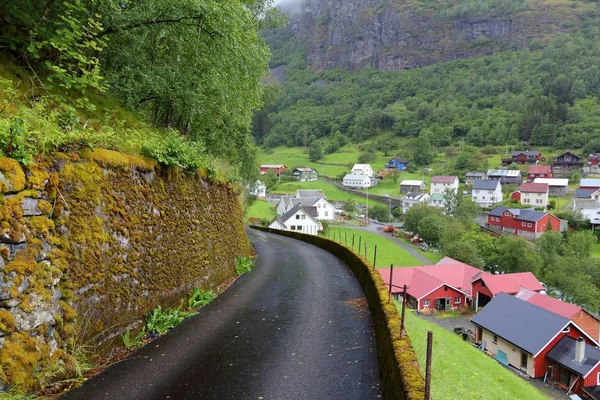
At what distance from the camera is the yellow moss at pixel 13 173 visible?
4.06 metres

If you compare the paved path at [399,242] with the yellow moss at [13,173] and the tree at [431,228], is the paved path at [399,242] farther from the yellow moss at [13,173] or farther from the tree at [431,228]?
the yellow moss at [13,173]

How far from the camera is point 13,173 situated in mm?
4168

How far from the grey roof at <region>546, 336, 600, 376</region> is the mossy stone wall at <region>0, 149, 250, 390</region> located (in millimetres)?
20554

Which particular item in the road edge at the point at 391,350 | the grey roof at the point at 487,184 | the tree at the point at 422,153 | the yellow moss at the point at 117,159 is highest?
the tree at the point at 422,153

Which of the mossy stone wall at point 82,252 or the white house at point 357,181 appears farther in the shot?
the white house at point 357,181

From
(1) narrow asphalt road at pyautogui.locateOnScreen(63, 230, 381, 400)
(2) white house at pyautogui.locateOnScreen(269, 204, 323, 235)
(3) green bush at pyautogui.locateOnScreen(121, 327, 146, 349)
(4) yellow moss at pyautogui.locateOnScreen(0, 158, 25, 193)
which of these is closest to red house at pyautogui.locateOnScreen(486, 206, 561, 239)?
(2) white house at pyautogui.locateOnScreen(269, 204, 323, 235)

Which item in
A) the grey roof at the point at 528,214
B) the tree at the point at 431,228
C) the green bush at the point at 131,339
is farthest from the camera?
the grey roof at the point at 528,214

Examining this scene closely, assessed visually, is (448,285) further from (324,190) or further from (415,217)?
(324,190)

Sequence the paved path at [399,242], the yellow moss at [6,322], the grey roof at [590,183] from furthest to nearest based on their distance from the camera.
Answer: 1. the grey roof at [590,183]
2. the paved path at [399,242]
3. the yellow moss at [6,322]

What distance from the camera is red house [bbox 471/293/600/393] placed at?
18.1 metres

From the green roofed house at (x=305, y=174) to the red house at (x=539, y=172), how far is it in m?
52.2

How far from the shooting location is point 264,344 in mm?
6656

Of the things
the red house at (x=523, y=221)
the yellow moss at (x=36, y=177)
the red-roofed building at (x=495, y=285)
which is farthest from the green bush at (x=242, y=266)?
the red house at (x=523, y=221)

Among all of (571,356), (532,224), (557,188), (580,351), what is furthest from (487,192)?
(580,351)
